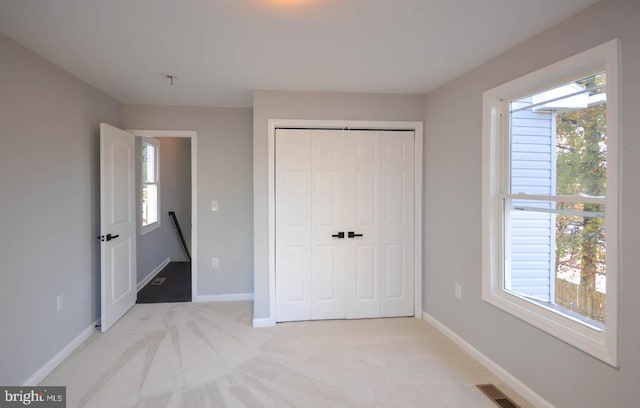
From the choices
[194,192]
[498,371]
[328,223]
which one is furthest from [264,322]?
[498,371]

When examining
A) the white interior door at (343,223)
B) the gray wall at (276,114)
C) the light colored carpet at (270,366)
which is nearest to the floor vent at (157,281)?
the light colored carpet at (270,366)

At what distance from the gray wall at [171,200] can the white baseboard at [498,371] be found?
4248mm

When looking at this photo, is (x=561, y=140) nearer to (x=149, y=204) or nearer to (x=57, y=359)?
(x=57, y=359)

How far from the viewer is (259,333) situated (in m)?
3.22

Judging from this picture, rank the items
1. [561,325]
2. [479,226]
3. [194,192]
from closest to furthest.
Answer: [561,325] < [479,226] < [194,192]

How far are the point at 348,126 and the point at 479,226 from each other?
1.58 meters

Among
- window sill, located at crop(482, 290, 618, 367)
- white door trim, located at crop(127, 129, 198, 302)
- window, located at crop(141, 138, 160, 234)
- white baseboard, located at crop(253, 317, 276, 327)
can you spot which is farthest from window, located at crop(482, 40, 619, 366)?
window, located at crop(141, 138, 160, 234)

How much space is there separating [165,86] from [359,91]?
189 centimetres

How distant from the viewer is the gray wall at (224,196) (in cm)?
410

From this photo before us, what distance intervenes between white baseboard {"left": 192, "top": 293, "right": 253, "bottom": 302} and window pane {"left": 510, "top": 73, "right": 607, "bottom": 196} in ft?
10.4

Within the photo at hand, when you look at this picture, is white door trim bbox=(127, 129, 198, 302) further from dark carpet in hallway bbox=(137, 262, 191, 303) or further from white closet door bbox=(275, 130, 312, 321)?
white closet door bbox=(275, 130, 312, 321)

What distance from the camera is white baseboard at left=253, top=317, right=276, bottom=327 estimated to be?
3.38 m

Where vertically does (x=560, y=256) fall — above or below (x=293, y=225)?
below

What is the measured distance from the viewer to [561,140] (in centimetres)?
210
